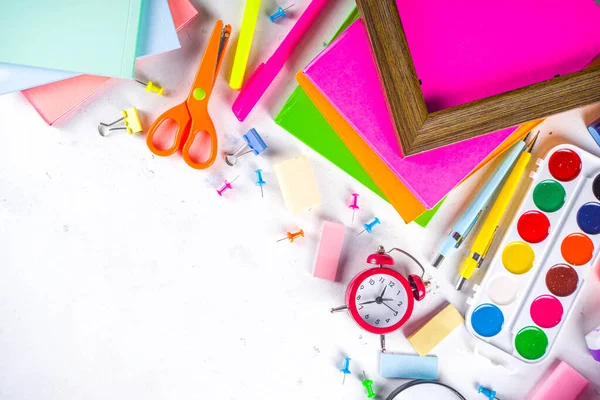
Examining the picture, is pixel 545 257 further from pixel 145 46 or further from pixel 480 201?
pixel 145 46

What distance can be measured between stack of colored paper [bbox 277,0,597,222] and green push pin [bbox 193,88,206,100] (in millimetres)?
146

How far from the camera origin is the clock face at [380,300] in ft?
2.93

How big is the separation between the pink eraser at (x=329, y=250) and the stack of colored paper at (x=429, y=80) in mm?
104

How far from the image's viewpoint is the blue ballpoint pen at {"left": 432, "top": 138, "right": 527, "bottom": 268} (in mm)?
907

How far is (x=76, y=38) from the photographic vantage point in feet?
2.79

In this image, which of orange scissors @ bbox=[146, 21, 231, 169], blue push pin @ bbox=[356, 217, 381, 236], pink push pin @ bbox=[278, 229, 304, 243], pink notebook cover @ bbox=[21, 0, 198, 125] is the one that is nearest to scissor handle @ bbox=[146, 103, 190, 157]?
orange scissors @ bbox=[146, 21, 231, 169]

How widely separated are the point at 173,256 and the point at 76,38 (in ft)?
1.22

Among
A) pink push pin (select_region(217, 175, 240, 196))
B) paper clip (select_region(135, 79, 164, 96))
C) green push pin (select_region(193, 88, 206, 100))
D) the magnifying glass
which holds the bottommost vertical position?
the magnifying glass

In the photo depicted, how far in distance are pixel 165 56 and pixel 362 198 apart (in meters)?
0.40

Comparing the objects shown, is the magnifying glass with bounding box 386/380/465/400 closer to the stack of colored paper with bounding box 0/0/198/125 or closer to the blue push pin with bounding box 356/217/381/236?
the blue push pin with bounding box 356/217/381/236

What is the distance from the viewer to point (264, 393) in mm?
922

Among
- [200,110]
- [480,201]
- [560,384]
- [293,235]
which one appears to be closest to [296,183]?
[293,235]

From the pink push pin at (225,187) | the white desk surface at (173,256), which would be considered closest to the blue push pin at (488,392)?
the white desk surface at (173,256)

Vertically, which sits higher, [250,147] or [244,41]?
[244,41]
